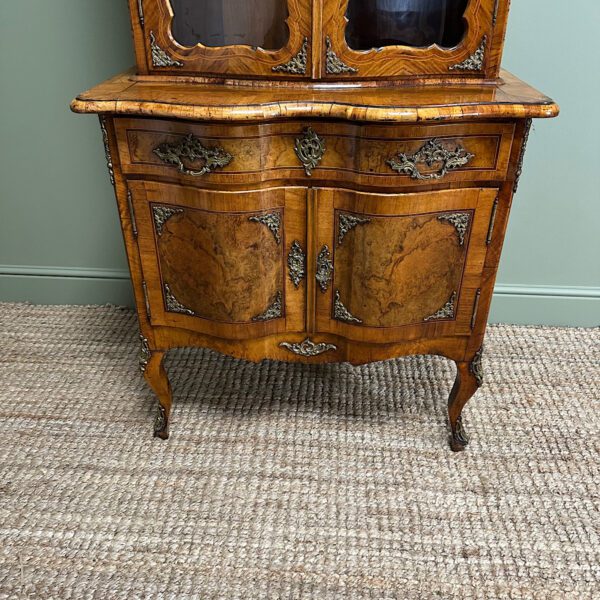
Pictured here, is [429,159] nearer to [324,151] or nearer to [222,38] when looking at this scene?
[324,151]

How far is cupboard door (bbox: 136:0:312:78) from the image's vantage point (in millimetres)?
1035

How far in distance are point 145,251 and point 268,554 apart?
65cm

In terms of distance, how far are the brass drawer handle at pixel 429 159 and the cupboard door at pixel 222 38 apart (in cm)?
27

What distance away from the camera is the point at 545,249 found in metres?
1.68

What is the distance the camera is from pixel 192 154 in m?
0.97

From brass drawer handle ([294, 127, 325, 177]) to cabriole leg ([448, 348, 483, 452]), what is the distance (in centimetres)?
55

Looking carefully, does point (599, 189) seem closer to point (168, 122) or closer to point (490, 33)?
point (490, 33)

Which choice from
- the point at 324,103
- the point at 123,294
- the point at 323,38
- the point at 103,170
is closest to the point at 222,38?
the point at 323,38

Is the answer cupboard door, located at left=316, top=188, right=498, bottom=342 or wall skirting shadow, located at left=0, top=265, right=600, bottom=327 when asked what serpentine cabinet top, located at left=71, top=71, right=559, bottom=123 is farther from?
wall skirting shadow, located at left=0, top=265, right=600, bottom=327

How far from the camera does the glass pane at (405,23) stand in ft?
3.40

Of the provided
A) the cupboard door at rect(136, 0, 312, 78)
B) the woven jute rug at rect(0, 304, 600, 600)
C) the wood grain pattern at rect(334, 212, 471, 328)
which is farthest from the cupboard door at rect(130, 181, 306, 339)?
the woven jute rug at rect(0, 304, 600, 600)

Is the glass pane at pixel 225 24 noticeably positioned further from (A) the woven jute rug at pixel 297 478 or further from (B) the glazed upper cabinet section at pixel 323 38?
(A) the woven jute rug at pixel 297 478

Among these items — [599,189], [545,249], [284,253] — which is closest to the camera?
[284,253]

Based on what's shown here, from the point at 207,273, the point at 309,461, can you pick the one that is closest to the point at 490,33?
the point at 207,273
